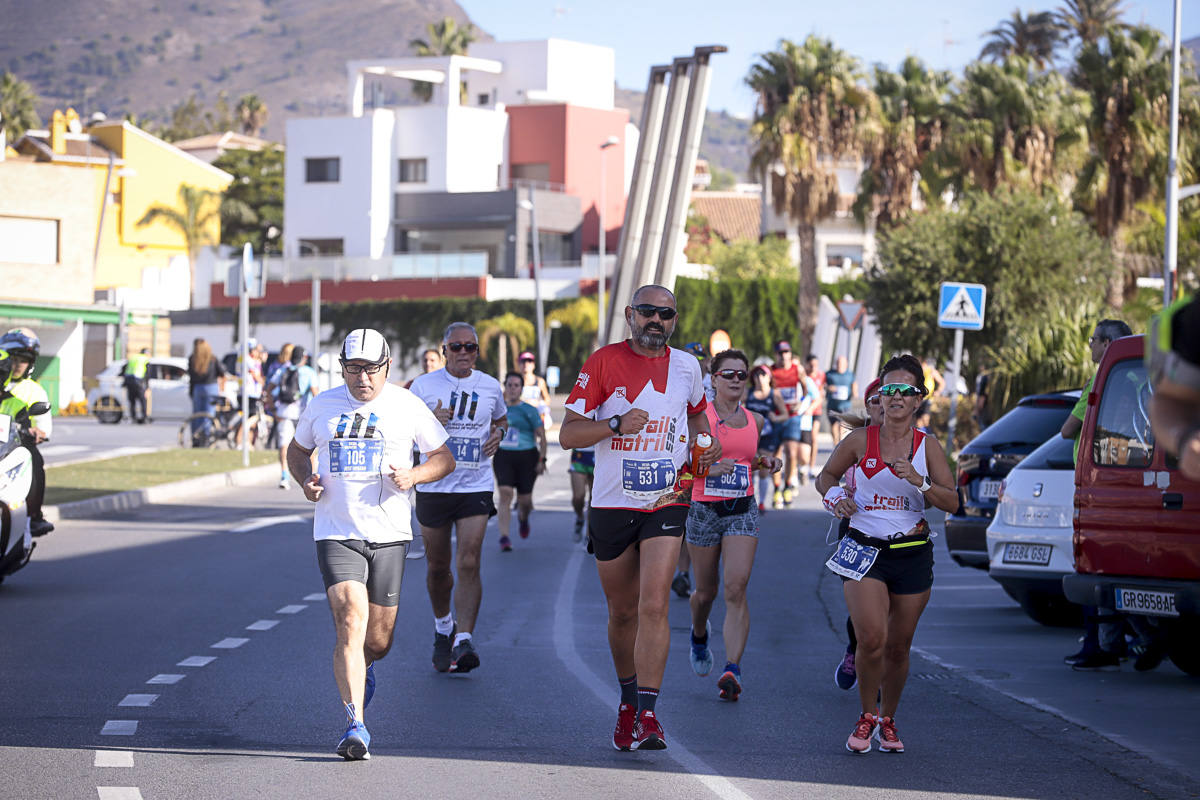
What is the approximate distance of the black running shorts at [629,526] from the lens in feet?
25.4

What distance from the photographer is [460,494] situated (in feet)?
33.7

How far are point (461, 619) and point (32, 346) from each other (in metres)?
4.79

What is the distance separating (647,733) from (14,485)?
6.72 m

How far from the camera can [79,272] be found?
177 feet

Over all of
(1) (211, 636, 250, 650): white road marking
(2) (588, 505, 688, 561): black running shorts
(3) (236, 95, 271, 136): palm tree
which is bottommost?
(1) (211, 636, 250, 650): white road marking

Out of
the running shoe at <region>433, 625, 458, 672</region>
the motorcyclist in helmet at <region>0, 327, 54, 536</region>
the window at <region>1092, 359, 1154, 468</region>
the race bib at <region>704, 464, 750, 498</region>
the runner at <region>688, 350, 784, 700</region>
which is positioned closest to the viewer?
the runner at <region>688, 350, 784, 700</region>

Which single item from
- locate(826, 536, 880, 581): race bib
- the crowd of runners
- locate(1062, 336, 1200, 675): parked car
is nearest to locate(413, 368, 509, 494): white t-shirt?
the crowd of runners

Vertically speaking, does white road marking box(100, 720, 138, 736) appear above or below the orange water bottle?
below

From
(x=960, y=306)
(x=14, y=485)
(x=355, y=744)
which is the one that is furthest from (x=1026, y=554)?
(x=960, y=306)

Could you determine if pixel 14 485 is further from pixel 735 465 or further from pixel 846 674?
pixel 846 674

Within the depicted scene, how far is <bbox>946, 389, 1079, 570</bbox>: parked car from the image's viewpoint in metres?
13.5

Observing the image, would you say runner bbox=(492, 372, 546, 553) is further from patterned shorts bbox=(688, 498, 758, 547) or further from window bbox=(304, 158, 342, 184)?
window bbox=(304, 158, 342, 184)

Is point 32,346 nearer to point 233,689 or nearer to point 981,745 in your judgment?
point 233,689

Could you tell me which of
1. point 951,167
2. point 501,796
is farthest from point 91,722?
point 951,167
